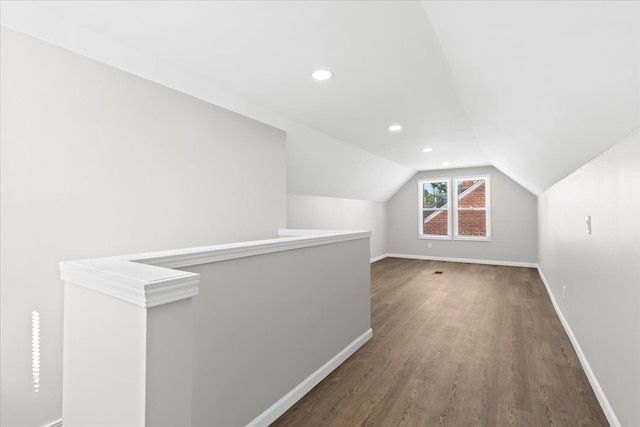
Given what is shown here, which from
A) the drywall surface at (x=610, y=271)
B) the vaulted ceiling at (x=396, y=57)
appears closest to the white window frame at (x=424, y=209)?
the vaulted ceiling at (x=396, y=57)

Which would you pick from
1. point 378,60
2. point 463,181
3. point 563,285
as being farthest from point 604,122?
point 463,181

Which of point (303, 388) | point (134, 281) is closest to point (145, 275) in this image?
point (134, 281)

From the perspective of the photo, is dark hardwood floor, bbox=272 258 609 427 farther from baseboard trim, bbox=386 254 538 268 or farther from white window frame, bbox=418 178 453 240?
white window frame, bbox=418 178 453 240

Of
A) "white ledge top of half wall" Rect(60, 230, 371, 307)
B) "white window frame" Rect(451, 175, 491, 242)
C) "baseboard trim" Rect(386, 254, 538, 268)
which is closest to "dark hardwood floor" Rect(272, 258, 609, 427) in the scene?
"white ledge top of half wall" Rect(60, 230, 371, 307)

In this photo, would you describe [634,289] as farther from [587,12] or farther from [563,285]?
[563,285]

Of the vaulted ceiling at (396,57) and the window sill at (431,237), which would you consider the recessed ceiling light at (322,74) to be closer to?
the vaulted ceiling at (396,57)

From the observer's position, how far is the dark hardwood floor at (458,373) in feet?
6.18

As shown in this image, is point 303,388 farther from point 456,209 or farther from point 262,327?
point 456,209

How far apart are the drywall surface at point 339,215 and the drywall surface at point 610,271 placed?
3448 millimetres

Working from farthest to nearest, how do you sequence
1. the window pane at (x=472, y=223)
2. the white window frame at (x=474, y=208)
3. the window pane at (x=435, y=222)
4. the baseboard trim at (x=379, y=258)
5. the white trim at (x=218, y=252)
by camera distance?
the window pane at (x=435, y=222) → the baseboard trim at (x=379, y=258) → the window pane at (x=472, y=223) → the white window frame at (x=474, y=208) → the white trim at (x=218, y=252)

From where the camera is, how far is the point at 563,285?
332 centimetres

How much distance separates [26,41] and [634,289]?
3.26 meters

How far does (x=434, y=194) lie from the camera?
25.2ft

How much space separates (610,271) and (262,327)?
6.63 feet
